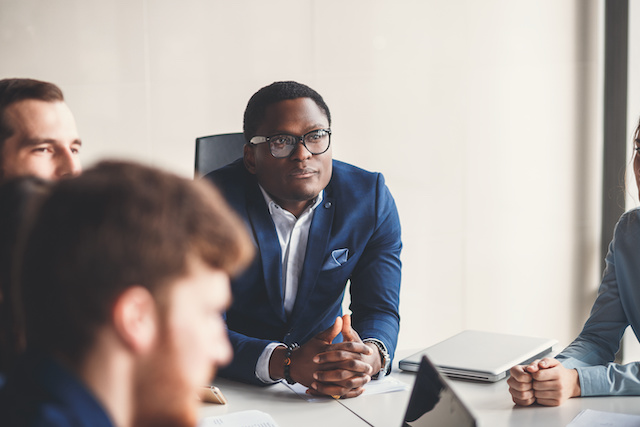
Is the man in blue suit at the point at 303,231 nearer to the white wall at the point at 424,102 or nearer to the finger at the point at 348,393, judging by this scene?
the finger at the point at 348,393

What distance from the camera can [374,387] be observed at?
5.32 ft

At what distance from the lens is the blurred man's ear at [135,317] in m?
0.54

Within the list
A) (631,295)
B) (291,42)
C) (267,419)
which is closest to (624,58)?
(291,42)

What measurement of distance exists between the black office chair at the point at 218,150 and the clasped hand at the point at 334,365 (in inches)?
43.2

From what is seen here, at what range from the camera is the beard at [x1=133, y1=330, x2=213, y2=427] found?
56 centimetres

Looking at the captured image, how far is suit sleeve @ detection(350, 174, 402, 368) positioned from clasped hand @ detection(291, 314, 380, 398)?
30cm

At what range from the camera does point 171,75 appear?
10.8ft

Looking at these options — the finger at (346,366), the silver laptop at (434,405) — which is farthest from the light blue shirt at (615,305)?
the silver laptop at (434,405)

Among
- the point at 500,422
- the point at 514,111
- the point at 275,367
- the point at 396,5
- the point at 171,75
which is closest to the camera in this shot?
the point at 500,422

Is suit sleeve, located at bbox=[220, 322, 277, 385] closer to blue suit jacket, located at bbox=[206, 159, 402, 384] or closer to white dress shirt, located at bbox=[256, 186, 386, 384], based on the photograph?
blue suit jacket, located at bbox=[206, 159, 402, 384]

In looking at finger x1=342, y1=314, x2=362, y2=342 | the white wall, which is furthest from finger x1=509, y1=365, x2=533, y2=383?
the white wall

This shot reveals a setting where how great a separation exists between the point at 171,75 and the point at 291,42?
65cm

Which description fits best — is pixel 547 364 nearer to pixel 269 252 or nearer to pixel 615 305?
pixel 615 305

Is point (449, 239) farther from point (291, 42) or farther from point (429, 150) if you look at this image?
point (291, 42)
